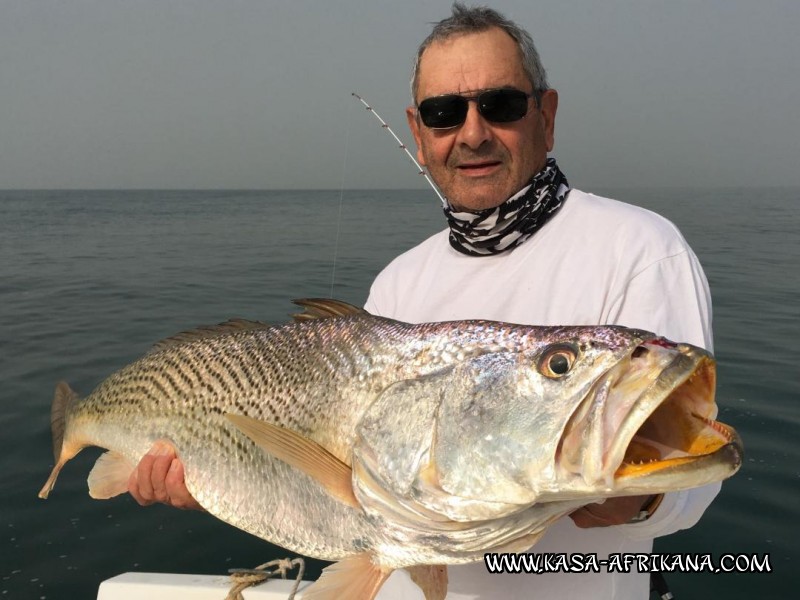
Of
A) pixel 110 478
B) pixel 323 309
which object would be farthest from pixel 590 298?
pixel 110 478

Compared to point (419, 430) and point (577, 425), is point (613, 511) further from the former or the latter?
point (419, 430)

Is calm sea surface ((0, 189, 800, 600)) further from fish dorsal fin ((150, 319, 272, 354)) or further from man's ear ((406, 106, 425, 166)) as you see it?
man's ear ((406, 106, 425, 166))

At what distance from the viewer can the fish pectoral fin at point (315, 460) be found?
1921 millimetres

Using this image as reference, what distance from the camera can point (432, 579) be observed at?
1.99 metres

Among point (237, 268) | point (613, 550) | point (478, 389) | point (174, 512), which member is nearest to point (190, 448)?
point (478, 389)

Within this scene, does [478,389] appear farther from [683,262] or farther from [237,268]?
[237,268]

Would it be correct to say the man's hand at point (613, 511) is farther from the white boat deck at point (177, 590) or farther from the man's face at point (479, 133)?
the white boat deck at point (177, 590)

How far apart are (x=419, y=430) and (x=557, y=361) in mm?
430

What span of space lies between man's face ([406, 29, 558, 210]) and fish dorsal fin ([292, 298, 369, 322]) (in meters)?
0.66

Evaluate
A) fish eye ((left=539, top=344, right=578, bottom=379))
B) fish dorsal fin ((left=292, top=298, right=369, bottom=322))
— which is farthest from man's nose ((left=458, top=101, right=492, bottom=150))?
fish eye ((left=539, top=344, right=578, bottom=379))

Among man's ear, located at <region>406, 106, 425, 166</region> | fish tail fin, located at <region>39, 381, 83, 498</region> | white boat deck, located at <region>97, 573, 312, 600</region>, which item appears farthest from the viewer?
white boat deck, located at <region>97, 573, 312, 600</region>

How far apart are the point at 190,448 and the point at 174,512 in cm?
349

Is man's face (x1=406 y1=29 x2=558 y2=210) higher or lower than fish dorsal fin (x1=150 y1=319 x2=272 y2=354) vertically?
higher

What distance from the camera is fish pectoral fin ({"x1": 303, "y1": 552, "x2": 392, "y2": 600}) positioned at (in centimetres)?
193
